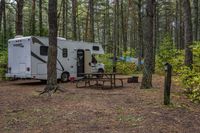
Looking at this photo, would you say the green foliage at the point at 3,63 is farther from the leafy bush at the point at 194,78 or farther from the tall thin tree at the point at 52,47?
the leafy bush at the point at 194,78

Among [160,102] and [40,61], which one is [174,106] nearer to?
[160,102]

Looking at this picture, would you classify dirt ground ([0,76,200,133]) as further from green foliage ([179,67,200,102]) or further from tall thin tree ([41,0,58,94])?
tall thin tree ([41,0,58,94])

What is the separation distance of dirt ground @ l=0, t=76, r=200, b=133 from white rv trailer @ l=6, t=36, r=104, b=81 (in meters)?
5.39

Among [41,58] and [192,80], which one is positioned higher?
[41,58]

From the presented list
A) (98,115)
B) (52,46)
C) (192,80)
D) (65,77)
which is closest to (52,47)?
(52,46)

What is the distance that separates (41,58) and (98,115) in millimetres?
9403

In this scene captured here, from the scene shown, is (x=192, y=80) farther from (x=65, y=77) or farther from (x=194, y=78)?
(x=65, y=77)

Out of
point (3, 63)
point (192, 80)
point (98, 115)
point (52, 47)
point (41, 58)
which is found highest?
point (52, 47)

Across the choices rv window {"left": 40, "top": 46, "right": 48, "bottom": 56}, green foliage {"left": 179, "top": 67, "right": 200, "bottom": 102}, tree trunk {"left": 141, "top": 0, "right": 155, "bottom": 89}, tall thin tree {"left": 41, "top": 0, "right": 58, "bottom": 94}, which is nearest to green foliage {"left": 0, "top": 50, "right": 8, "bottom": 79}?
rv window {"left": 40, "top": 46, "right": 48, "bottom": 56}

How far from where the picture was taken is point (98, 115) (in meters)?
7.89

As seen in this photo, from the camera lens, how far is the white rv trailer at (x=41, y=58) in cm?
1617

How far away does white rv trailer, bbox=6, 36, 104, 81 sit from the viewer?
53.1 ft

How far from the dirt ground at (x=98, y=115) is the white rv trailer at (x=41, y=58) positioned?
17.7 ft

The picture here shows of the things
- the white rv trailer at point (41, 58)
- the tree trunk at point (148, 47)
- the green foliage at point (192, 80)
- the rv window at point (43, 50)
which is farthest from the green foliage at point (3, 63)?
the green foliage at point (192, 80)
